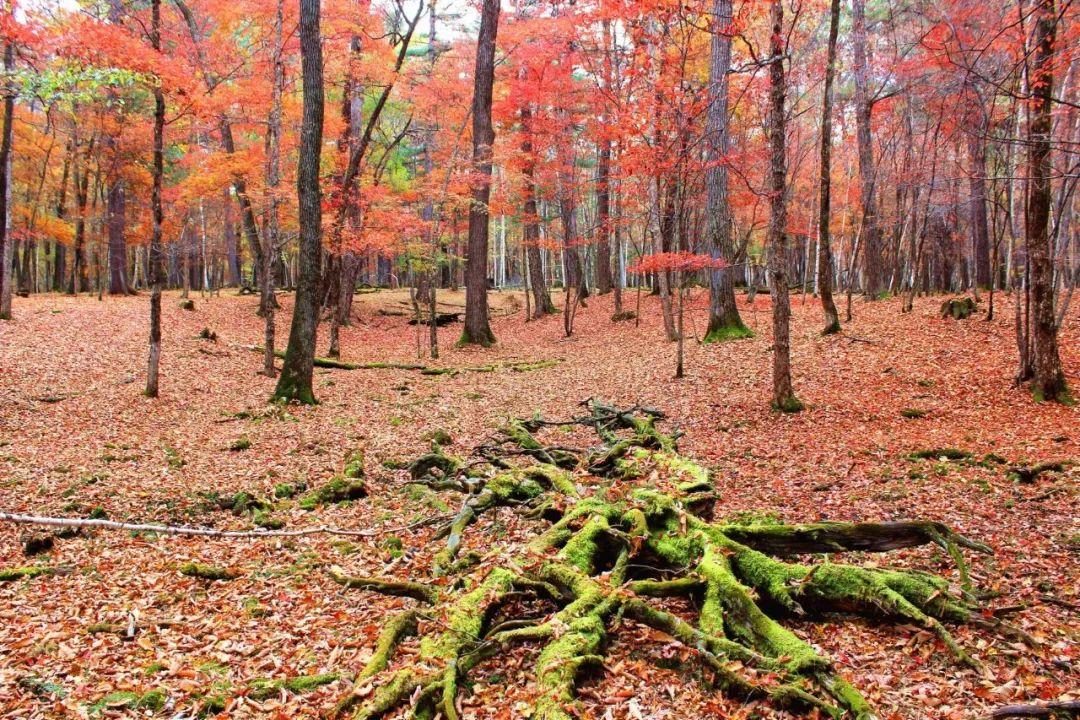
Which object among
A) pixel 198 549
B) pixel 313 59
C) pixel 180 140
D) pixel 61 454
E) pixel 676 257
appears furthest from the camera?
pixel 180 140

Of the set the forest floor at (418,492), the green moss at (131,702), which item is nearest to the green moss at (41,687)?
the forest floor at (418,492)

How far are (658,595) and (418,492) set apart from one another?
3.64 meters

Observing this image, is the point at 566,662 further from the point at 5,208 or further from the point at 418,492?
the point at 5,208

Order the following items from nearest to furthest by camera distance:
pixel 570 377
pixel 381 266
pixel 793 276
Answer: pixel 570 377 → pixel 793 276 → pixel 381 266

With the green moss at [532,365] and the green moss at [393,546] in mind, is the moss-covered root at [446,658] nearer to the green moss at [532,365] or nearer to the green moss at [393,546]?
the green moss at [393,546]

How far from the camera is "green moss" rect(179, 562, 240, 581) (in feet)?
16.9

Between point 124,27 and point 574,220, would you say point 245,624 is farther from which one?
point 574,220

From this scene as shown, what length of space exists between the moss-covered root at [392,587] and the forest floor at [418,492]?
83 millimetres

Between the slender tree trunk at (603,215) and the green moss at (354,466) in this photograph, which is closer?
the green moss at (354,466)

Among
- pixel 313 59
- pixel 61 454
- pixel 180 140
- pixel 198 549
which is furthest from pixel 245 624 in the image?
pixel 180 140

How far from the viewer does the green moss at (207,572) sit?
514 cm

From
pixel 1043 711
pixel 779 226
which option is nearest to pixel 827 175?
pixel 779 226

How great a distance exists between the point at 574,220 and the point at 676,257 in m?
16.5

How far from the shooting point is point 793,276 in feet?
122
